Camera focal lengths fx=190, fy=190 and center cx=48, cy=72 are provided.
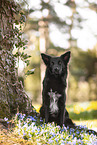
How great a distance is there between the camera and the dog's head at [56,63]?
4.30 metres

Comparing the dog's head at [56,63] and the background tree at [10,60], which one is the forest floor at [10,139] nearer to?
the background tree at [10,60]

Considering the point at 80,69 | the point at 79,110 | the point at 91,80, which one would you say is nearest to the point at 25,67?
the point at 79,110

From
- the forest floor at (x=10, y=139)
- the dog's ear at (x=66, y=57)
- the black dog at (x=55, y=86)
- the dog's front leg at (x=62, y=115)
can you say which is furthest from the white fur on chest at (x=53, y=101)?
the forest floor at (x=10, y=139)

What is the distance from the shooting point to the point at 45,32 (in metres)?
13.1

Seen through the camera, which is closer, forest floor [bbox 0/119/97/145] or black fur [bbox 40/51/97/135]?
forest floor [bbox 0/119/97/145]

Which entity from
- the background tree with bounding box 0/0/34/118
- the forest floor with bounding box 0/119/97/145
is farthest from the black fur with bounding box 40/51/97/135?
the forest floor with bounding box 0/119/97/145

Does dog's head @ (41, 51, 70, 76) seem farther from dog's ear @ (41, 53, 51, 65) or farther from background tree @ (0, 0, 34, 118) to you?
background tree @ (0, 0, 34, 118)

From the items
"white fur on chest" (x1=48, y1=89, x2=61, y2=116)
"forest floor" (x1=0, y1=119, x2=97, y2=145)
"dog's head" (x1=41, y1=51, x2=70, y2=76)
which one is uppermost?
"dog's head" (x1=41, y1=51, x2=70, y2=76)

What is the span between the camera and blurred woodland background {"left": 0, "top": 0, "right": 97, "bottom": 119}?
4.54 meters

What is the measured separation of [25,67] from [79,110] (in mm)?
7122

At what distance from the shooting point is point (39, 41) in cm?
1642

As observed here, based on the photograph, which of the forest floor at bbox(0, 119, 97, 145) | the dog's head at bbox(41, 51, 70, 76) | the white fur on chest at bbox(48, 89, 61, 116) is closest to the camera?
the forest floor at bbox(0, 119, 97, 145)

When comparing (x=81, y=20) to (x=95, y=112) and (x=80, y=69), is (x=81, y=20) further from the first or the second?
(x=80, y=69)

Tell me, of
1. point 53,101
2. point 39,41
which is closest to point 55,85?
point 53,101
